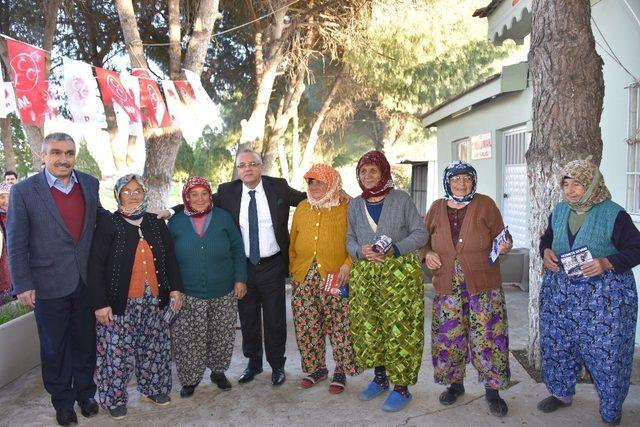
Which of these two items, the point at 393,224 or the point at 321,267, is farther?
the point at 321,267

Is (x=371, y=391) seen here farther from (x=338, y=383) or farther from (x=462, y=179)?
(x=462, y=179)

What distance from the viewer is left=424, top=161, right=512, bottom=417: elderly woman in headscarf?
3336 millimetres

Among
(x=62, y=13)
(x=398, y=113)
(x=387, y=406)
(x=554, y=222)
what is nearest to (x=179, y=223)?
(x=387, y=406)

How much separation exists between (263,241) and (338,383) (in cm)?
119

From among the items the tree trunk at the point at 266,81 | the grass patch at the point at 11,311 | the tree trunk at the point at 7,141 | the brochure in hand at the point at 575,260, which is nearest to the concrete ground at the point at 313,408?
the grass patch at the point at 11,311

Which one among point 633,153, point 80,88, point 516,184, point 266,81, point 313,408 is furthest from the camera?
point 266,81

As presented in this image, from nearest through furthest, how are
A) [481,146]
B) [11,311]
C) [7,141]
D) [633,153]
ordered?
[11,311]
[633,153]
[481,146]
[7,141]

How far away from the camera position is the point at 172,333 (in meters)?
3.82

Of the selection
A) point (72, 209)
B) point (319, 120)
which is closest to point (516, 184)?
point (72, 209)

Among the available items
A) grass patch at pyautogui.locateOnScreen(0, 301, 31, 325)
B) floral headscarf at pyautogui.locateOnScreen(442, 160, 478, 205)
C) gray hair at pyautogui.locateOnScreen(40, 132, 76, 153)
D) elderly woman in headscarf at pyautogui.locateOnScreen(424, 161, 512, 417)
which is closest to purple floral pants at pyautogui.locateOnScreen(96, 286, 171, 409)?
gray hair at pyautogui.locateOnScreen(40, 132, 76, 153)

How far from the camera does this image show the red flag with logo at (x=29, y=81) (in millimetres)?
6004

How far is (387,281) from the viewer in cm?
351

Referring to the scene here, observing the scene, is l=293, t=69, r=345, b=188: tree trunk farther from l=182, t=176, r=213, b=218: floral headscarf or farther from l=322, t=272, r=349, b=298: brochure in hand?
l=322, t=272, r=349, b=298: brochure in hand

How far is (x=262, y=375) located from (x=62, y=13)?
9.44 metres
